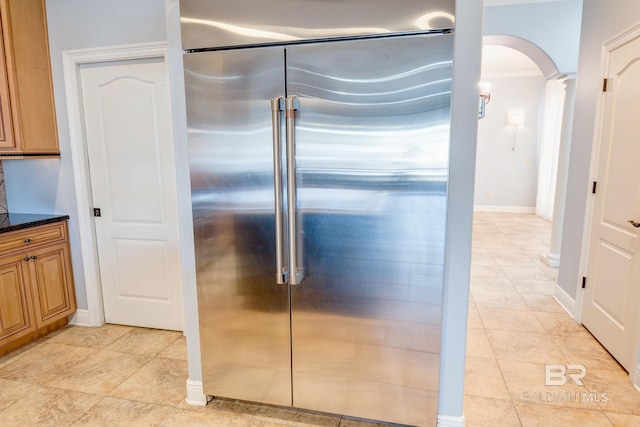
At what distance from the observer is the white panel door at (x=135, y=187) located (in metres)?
2.79

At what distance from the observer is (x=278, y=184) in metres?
1.76

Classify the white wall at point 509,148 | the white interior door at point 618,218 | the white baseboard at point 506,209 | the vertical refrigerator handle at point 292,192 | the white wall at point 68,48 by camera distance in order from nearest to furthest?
the vertical refrigerator handle at point 292,192 < the white interior door at point 618,218 < the white wall at point 68,48 < the white wall at point 509,148 < the white baseboard at point 506,209

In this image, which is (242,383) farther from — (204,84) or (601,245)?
(601,245)

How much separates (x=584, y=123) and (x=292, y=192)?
9.08 ft

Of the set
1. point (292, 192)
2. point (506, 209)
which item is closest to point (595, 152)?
point (292, 192)

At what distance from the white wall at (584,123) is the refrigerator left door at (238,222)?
2595 mm

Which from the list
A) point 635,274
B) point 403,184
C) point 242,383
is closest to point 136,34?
point 403,184

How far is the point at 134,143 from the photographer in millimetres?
2865

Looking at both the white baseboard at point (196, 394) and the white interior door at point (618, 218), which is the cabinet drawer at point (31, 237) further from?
the white interior door at point (618, 218)

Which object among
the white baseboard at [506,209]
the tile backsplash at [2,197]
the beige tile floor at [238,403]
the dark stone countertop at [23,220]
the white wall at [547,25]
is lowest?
the beige tile floor at [238,403]

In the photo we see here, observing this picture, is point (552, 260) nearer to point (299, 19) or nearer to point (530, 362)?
point (530, 362)

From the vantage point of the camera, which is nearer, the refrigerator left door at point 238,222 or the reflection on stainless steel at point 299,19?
the reflection on stainless steel at point 299,19

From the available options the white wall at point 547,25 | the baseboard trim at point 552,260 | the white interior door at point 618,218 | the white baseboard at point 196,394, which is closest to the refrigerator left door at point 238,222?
the white baseboard at point 196,394

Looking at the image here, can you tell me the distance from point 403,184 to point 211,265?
3.51 ft
